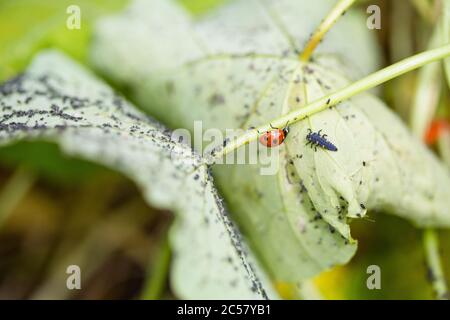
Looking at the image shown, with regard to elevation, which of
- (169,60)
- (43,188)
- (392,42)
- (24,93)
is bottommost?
(43,188)

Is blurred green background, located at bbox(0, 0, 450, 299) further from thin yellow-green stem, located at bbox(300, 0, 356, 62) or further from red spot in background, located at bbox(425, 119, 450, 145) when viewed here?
thin yellow-green stem, located at bbox(300, 0, 356, 62)

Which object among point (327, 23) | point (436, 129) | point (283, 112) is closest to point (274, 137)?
point (283, 112)

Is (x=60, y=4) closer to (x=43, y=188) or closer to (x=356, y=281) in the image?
(x=43, y=188)

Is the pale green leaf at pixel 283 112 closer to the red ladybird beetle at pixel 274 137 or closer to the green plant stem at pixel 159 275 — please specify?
the red ladybird beetle at pixel 274 137

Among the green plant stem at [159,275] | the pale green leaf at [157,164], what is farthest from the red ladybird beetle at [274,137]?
the green plant stem at [159,275]

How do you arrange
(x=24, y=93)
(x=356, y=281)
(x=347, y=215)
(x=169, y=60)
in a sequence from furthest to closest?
(x=356, y=281) < (x=169, y=60) < (x=24, y=93) < (x=347, y=215)

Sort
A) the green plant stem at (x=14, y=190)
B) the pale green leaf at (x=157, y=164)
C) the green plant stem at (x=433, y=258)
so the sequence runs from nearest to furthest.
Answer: the pale green leaf at (x=157, y=164) → the green plant stem at (x=433, y=258) → the green plant stem at (x=14, y=190)

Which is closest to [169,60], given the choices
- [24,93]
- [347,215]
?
[24,93]

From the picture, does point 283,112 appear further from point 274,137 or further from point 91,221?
point 91,221
